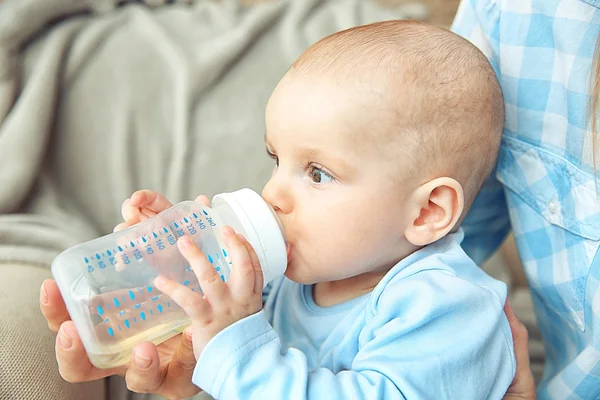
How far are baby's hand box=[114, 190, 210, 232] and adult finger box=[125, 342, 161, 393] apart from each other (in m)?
0.20

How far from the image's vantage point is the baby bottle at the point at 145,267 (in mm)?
685

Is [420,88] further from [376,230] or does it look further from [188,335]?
[188,335]

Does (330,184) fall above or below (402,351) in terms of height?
above

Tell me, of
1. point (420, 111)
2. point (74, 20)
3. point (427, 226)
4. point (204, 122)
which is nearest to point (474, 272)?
point (427, 226)

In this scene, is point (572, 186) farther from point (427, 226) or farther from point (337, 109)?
point (337, 109)

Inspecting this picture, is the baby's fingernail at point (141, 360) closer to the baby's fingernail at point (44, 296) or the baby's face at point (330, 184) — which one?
the baby's fingernail at point (44, 296)

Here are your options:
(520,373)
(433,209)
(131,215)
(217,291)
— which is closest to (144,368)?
(217,291)

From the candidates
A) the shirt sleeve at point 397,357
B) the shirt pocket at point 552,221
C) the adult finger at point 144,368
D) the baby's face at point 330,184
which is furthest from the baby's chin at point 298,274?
the shirt pocket at point 552,221

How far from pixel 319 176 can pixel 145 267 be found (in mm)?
243

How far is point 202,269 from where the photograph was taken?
675mm

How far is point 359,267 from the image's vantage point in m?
0.86

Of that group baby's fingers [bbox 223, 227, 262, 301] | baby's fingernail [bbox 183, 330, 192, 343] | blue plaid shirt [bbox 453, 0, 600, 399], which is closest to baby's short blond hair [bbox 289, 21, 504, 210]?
blue plaid shirt [bbox 453, 0, 600, 399]

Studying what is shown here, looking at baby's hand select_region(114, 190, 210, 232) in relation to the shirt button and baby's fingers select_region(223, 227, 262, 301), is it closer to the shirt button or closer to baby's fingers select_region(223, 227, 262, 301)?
baby's fingers select_region(223, 227, 262, 301)

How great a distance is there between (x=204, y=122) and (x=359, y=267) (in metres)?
0.61
